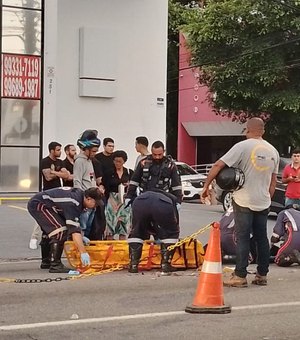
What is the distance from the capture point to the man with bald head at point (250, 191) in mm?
8727

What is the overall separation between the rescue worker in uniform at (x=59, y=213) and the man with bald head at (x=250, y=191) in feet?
5.58

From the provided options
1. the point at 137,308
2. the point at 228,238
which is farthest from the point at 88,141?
the point at 137,308

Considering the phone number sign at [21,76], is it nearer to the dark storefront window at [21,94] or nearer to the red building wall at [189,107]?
the dark storefront window at [21,94]

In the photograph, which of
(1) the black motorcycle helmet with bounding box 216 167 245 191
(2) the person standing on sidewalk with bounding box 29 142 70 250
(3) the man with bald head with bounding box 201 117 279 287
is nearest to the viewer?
(1) the black motorcycle helmet with bounding box 216 167 245 191

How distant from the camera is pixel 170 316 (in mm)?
7289

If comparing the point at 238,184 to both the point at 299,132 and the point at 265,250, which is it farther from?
the point at 299,132

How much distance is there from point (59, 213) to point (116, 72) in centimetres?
1344

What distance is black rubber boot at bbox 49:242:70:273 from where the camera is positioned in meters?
9.80

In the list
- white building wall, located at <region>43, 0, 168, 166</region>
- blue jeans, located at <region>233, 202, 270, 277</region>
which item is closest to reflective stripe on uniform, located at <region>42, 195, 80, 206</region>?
blue jeans, located at <region>233, 202, 270, 277</region>

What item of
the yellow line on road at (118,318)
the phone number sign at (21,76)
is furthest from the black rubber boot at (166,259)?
the phone number sign at (21,76)

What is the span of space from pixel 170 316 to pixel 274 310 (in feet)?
3.69

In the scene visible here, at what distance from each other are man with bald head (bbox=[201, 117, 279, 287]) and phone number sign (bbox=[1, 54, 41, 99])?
1348 cm

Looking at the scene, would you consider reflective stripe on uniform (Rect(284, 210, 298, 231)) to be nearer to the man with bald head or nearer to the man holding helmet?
the man with bald head

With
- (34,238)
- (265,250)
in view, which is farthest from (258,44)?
(265,250)
